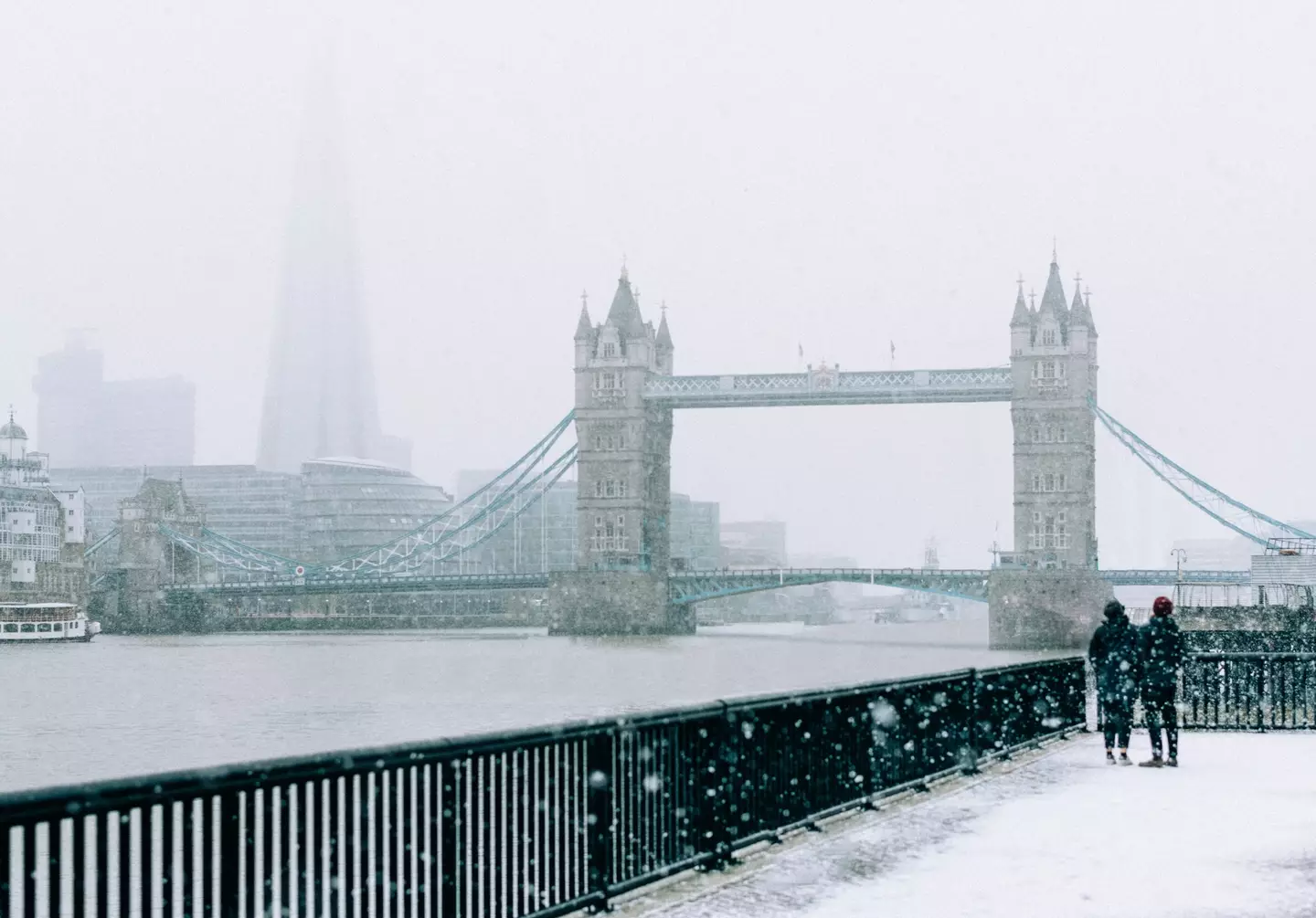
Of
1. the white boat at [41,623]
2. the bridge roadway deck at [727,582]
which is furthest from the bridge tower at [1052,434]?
the white boat at [41,623]

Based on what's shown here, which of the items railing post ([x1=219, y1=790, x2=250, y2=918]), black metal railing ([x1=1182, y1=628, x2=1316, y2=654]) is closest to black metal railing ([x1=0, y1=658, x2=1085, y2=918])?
railing post ([x1=219, y1=790, x2=250, y2=918])

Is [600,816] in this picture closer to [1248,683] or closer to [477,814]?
[477,814]

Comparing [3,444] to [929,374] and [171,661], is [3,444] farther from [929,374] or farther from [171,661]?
[929,374]

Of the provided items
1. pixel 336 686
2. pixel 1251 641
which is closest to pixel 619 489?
pixel 336 686

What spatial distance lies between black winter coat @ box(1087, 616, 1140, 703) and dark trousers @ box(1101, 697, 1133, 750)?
2 cm

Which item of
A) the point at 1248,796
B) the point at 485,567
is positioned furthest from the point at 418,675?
the point at 485,567

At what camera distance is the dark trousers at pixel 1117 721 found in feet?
45.1

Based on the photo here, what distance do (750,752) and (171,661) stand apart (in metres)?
67.7

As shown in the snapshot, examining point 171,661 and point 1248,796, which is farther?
point 171,661

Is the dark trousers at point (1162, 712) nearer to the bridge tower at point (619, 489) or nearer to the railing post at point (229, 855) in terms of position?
the railing post at point (229, 855)

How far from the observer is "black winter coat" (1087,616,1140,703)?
13984mm

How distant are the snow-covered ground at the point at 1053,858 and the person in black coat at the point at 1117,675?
866 millimetres

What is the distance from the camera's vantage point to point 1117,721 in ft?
45.4

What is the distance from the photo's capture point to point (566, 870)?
793cm
